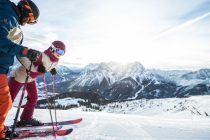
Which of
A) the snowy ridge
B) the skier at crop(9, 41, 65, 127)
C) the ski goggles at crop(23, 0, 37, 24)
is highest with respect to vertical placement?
the ski goggles at crop(23, 0, 37, 24)

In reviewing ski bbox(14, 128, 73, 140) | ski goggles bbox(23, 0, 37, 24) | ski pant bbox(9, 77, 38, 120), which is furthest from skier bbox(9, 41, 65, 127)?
ski goggles bbox(23, 0, 37, 24)

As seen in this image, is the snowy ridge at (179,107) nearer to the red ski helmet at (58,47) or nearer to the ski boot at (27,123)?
the ski boot at (27,123)

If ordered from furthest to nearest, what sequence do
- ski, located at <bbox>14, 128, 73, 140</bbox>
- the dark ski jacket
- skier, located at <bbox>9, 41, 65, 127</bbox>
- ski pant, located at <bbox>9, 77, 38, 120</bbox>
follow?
ski pant, located at <bbox>9, 77, 38, 120</bbox> < skier, located at <bbox>9, 41, 65, 127</bbox> < ski, located at <bbox>14, 128, 73, 140</bbox> < the dark ski jacket

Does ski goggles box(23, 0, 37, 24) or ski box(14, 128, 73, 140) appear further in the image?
ski box(14, 128, 73, 140)

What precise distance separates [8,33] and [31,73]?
258cm

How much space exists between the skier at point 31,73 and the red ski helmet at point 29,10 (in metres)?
1.47

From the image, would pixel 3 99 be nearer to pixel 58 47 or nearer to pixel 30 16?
pixel 30 16

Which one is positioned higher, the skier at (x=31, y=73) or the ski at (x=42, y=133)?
the skier at (x=31, y=73)

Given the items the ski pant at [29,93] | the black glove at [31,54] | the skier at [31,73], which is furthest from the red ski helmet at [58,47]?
the black glove at [31,54]

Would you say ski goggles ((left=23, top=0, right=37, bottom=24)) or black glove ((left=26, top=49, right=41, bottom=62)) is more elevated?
ski goggles ((left=23, top=0, right=37, bottom=24))

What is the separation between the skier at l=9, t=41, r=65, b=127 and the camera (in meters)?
7.90

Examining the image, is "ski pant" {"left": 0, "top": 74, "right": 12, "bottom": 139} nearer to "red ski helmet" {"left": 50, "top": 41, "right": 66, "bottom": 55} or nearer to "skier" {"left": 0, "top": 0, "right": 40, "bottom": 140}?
"skier" {"left": 0, "top": 0, "right": 40, "bottom": 140}

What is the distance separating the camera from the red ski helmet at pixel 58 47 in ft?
27.6

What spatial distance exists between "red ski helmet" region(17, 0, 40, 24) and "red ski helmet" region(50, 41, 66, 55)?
1.97 metres
